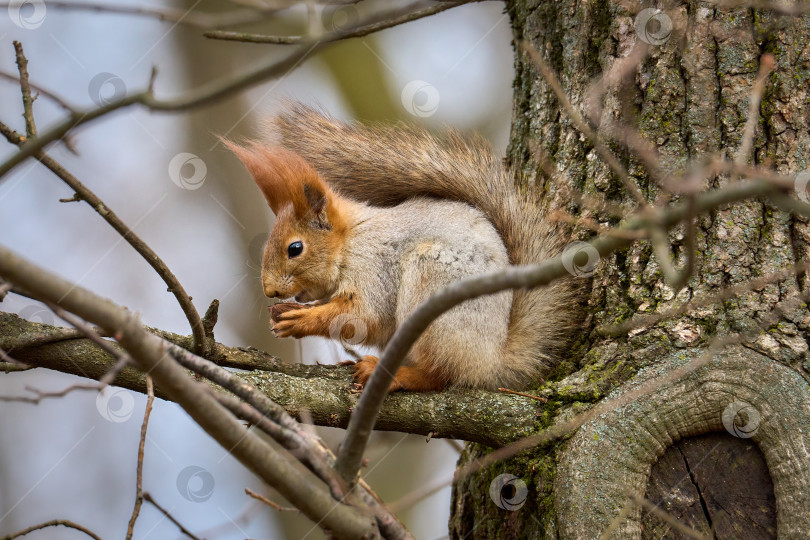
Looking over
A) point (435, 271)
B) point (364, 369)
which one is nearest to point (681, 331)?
point (435, 271)

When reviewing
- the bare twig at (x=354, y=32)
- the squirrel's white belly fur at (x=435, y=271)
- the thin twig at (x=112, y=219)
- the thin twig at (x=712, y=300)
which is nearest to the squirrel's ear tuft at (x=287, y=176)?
the squirrel's white belly fur at (x=435, y=271)

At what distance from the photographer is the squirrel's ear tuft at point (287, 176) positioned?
2.40 metres

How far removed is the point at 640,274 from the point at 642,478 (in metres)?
0.51

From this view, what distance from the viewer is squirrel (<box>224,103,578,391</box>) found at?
1992 millimetres

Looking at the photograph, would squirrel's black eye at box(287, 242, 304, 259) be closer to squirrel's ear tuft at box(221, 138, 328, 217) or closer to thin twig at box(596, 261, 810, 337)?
squirrel's ear tuft at box(221, 138, 328, 217)

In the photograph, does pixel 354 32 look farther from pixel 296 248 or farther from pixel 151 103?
pixel 296 248

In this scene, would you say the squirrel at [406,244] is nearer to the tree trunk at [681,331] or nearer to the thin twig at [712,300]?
the tree trunk at [681,331]

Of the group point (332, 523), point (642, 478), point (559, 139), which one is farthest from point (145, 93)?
point (559, 139)

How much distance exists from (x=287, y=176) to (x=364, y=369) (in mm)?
782

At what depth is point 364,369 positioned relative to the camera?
1.96m

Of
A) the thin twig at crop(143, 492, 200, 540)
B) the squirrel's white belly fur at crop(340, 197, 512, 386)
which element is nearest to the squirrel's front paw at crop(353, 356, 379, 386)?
the squirrel's white belly fur at crop(340, 197, 512, 386)

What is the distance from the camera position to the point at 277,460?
1.05 metres

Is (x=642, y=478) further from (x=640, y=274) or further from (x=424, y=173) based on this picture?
(x=424, y=173)

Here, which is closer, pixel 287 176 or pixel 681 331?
pixel 681 331
